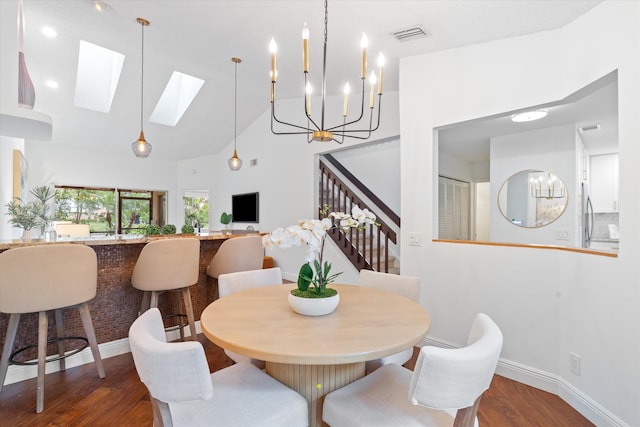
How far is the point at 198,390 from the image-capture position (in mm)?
1003

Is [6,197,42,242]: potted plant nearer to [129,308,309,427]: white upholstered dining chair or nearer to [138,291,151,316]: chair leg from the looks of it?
[138,291,151,316]: chair leg

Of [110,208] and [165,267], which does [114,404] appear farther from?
[110,208]

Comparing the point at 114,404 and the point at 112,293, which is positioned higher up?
the point at 112,293

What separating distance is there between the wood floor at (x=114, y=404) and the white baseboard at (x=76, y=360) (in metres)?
0.06

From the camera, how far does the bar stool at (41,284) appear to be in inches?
75.2

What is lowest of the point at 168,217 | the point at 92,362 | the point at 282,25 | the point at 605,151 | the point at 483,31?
the point at 92,362

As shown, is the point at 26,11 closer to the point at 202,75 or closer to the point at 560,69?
the point at 202,75

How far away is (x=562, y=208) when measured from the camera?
380 cm

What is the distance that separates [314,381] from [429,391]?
2.01 ft

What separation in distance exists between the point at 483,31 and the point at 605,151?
3.74 m

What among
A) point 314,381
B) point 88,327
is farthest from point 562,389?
point 88,327

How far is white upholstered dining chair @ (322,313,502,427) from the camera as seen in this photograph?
37.0 inches

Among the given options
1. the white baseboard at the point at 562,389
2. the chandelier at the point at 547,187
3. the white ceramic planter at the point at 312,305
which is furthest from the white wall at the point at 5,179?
the chandelier at the point at 547,187

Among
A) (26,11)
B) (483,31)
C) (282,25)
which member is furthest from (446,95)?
(26,11)
